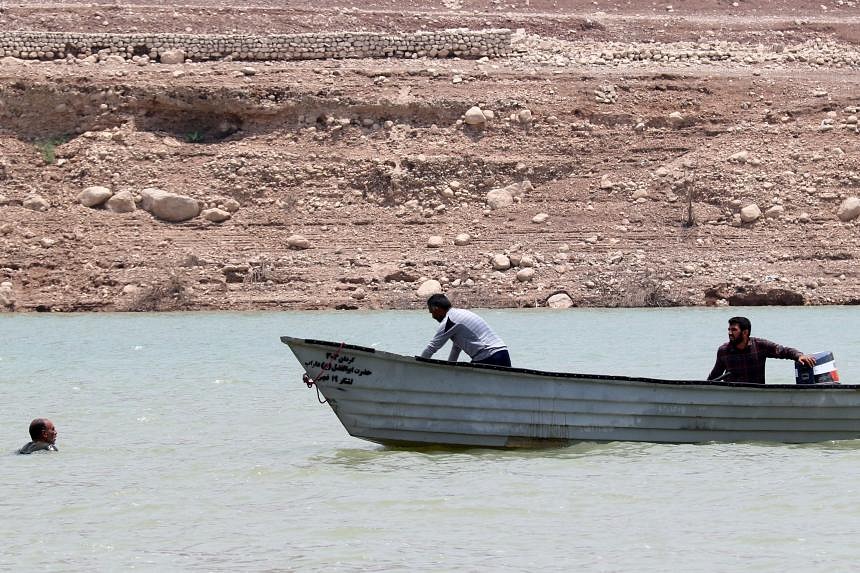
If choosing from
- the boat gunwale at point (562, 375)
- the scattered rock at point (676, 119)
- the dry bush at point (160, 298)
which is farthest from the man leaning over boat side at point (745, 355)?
the scattered rock at point (676, 119)

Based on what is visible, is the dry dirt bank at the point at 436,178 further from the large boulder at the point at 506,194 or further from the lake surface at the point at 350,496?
the lake surface at the point at 350,496

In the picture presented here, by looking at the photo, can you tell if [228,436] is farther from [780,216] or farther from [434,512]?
[780,216]

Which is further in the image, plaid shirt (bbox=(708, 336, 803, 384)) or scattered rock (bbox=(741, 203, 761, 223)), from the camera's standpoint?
scattered rock (bbox=(741, 203, 761, 223))

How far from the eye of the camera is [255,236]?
3008 centimetres

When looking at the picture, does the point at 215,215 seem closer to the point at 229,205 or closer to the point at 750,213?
the point at 229,205

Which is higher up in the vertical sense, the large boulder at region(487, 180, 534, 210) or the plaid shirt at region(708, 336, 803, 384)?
the large boulder at region(487, 180, 534, 210)

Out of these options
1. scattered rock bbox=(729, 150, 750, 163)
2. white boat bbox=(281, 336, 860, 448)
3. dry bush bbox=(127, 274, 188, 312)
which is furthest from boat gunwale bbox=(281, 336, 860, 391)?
scattered rock bbox=(729, 150, 750, 163)

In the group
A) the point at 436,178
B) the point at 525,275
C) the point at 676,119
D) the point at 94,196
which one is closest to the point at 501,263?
the point at 525,275

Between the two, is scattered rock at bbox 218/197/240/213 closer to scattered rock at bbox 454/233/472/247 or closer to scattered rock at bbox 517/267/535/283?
scattered rock at bbox 454/233/472/247

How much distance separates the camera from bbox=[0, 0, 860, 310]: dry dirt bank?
93.9ft

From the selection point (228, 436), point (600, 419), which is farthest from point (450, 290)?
point (600, 419)

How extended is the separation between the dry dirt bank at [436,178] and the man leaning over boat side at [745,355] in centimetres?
1504

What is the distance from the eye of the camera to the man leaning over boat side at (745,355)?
41.2ft

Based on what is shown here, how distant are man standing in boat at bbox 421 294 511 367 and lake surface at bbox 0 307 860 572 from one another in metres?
0.76
